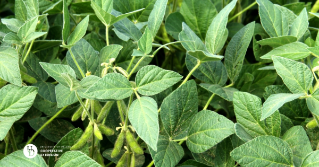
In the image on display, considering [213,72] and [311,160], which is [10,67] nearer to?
[213,72]

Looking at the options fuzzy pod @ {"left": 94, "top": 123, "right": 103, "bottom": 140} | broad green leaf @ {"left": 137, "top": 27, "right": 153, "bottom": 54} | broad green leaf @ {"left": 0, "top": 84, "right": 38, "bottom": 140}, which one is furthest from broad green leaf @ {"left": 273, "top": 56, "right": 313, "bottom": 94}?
broad green leaf @ {"left": 0, "top": 84, "right": 38, "bottom": 140}

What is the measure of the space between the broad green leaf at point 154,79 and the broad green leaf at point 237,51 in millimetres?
242

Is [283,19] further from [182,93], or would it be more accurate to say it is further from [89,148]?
[89,148]

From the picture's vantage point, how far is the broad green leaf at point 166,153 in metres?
0.59

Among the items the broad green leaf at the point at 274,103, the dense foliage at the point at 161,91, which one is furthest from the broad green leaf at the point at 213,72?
the broad green leaf at the point at 274,103

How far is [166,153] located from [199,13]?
1.42ft

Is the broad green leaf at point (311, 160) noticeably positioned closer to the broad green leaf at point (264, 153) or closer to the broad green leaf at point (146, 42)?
the broad green leaf at point (264, 153)

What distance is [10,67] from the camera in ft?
2.16

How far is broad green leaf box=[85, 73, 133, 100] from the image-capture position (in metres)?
0.55

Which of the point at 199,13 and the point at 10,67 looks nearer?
the point at 10,67

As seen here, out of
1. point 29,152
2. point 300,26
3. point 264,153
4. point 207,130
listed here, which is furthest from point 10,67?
point 300,26

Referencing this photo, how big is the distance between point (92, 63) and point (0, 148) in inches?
13.5

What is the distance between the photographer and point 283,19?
2.48ft

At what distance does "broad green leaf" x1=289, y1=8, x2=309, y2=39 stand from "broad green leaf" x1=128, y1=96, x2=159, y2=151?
38cm
